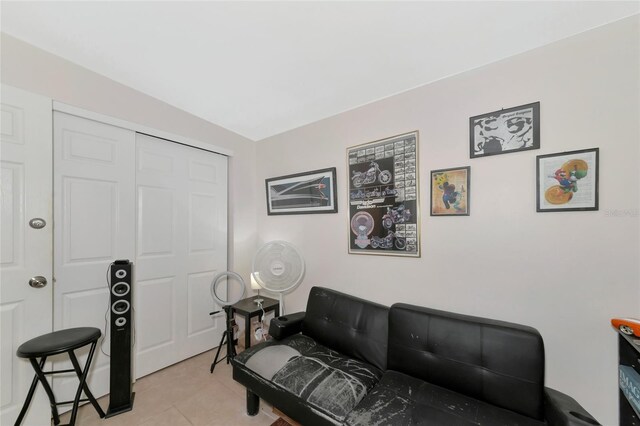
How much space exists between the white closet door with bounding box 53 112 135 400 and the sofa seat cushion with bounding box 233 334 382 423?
4.16 feet

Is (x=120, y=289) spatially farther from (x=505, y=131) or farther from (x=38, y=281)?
(x=505, y=131)

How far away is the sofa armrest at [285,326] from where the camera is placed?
6.71 feet

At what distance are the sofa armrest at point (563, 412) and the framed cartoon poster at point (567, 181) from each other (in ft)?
3.18

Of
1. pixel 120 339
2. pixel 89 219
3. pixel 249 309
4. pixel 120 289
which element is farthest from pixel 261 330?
pixel 89 219

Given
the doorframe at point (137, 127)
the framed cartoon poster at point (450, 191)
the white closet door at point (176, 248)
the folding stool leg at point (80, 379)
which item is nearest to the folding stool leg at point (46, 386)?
the folding stool leg at point (80, 379)

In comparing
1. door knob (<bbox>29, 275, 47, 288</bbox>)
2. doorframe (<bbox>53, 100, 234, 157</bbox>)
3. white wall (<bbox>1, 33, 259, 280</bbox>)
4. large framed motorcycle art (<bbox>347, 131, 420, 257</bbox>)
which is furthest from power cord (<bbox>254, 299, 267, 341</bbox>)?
doorframe (<bbox>53, 100, 234, 157</bbox>)

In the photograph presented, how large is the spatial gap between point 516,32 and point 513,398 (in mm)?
2026

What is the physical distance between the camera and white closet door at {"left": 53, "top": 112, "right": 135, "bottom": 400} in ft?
5.93

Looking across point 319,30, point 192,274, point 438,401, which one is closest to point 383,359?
point 438,401

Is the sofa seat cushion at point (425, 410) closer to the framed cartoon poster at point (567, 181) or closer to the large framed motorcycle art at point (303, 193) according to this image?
the framed cartoon poster at point (567, 181)

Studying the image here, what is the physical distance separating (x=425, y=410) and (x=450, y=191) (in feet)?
4.37

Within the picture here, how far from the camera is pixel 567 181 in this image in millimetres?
1380

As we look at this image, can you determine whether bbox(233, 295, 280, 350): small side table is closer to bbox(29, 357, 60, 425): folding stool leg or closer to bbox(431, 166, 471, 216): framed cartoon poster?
bbox(29, 357, 60, 425): folding stool leg

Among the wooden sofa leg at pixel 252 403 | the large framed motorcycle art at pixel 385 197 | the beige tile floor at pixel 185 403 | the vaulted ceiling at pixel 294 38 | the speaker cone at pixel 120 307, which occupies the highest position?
the vaulted ceiling at pixel 294 38
